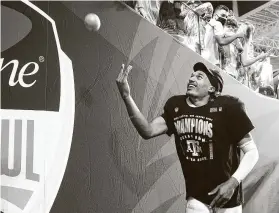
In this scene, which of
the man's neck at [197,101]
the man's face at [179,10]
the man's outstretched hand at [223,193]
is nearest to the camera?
the man's outstretched hand at [223,193]

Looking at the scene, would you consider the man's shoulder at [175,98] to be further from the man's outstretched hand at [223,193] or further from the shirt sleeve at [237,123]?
the man's outstretched hand at [223,193]

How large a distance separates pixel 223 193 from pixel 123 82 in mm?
854

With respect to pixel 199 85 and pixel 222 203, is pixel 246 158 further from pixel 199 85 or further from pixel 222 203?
pixel 199 85

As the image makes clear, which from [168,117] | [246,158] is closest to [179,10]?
[168,117]

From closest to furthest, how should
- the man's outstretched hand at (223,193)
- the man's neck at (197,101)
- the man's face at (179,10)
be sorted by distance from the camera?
the man's outstretched hand at (223,193) → the man's neck at (197,101) → the man's face at (179,10)

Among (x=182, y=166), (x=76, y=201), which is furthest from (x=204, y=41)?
(x=76, y=201)

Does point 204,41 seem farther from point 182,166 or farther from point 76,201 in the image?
point 76,201

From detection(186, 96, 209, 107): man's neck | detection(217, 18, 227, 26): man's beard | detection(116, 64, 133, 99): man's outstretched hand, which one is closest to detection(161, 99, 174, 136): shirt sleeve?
detection(186, 96, 209, 107): man's neck

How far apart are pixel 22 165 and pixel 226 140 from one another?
47.4 inches

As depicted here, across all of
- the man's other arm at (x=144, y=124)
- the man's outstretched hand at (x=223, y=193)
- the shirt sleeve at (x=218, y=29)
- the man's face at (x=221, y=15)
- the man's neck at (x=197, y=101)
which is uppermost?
the man's face at (x=221, y=15)

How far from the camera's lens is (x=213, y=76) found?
8.52 feet

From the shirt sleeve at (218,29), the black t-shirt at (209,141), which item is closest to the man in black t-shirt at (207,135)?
the black t-shirt at (209,141)

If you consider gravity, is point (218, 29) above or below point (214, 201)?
above

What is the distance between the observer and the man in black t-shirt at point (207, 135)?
2438 mm
